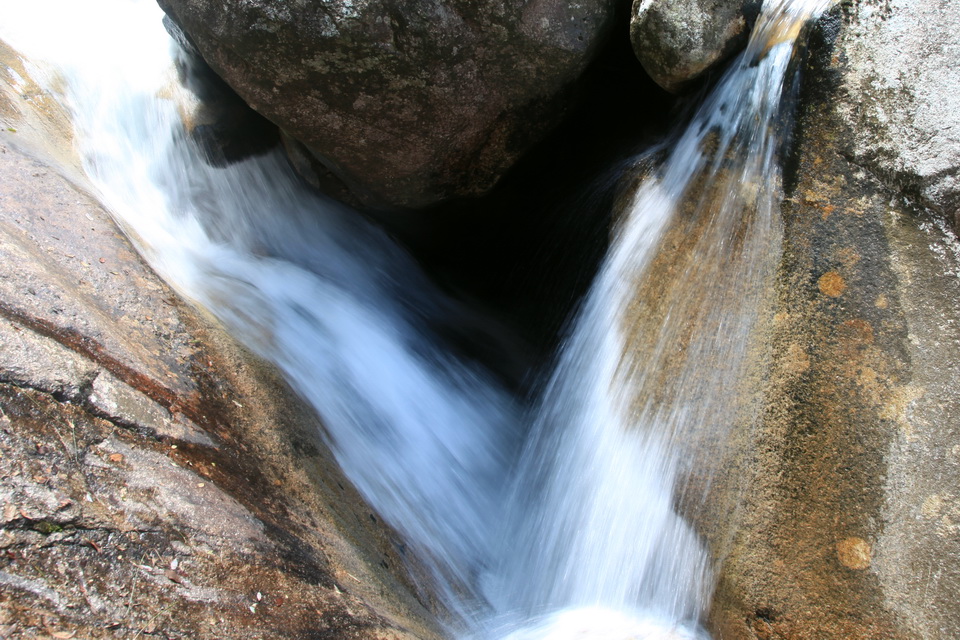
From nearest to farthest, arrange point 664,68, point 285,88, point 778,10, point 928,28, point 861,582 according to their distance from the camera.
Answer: point 861,582 < point 928,28 < point 778,10 < point 664,68 < point 285,88

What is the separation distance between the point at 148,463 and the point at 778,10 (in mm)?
2696

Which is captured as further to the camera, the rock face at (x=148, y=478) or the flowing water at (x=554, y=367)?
the flowing water at (x=554, y=367)

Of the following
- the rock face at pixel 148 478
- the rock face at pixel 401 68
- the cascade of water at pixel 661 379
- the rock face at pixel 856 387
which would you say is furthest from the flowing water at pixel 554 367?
the rock face at pixel 401 68

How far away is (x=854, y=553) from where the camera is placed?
204 cm

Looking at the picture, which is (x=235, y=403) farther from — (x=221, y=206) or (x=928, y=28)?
(x=928, y=28)

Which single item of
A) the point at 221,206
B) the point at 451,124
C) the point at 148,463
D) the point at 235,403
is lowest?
the point at 148,463

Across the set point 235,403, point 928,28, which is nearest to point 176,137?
point 235,403

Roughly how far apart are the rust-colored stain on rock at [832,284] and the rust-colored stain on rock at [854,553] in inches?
30.5

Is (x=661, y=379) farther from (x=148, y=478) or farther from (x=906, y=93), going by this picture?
(x=148, y=478)

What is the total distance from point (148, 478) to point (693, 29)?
2.52 meters

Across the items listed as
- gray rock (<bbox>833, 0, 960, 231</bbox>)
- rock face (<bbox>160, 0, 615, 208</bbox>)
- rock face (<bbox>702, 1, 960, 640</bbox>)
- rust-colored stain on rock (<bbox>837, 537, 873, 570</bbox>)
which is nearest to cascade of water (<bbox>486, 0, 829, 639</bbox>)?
rock face (<bbox>702, 1, 960, 640</bbox>)

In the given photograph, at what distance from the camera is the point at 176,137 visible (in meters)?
4.11

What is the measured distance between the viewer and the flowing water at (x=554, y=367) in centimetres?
242

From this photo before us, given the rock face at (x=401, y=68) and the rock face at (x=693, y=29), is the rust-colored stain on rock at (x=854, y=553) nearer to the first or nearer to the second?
the rock face at (x=693, y=29)
